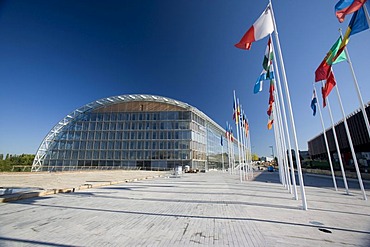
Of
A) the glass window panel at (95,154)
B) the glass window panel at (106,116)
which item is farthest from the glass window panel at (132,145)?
the glass window panel at (106,116)

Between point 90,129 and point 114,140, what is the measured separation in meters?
7.31

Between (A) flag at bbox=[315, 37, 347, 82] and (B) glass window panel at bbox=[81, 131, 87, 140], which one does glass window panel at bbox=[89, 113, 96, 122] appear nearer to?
(B) glass window panel at bbox=[81, 131, 87, 140]

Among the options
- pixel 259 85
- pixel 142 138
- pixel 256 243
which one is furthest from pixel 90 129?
pixel 256 243

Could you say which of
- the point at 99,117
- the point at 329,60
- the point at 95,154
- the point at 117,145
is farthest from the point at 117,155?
the point at 329,60

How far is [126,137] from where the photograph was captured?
44.9 metres

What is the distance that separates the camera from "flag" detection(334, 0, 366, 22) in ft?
16.7

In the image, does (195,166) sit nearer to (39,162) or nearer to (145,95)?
(145,95)

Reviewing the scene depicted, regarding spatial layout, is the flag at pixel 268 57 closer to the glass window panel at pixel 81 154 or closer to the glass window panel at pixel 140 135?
the glass window panel at pixel 140 135

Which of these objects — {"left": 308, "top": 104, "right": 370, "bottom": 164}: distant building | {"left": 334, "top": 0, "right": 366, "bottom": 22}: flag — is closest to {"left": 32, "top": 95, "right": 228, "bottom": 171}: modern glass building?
{"left": 308, "top": 104, "right": 370, "bottom": 164}: distant building

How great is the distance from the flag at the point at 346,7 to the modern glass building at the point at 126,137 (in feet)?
125

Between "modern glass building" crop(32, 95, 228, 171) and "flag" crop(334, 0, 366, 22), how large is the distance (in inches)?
1497

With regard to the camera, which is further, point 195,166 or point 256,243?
point 195,166

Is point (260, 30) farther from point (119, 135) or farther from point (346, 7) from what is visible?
point (119, 135)

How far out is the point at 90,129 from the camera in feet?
150
